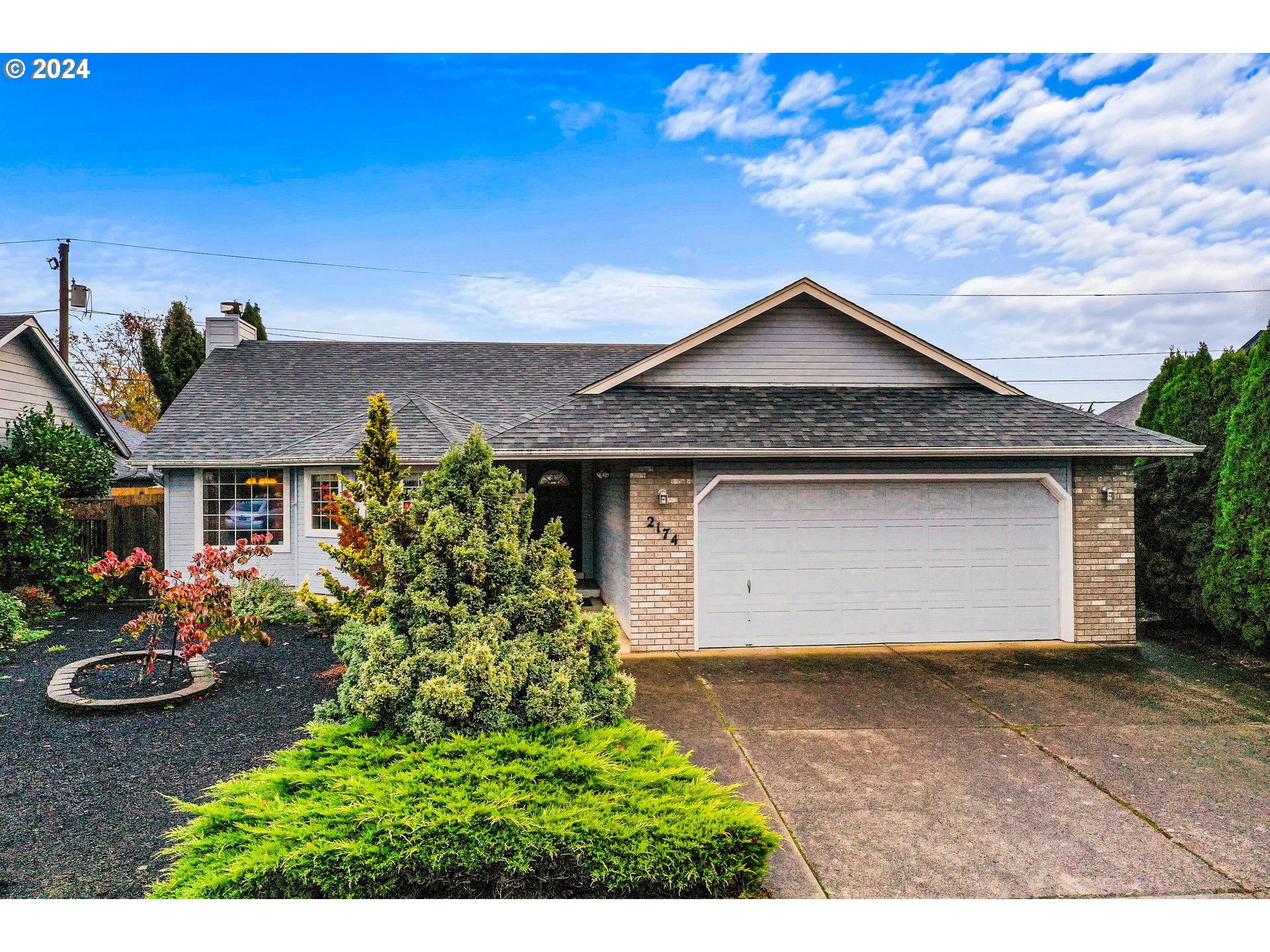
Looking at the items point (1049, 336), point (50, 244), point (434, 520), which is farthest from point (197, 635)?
point (1049, 336)

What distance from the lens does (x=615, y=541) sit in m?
10.4

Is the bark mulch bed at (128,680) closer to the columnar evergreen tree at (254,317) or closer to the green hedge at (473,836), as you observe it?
the green hedge at (473,836)

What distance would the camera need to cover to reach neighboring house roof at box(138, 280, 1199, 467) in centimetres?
864

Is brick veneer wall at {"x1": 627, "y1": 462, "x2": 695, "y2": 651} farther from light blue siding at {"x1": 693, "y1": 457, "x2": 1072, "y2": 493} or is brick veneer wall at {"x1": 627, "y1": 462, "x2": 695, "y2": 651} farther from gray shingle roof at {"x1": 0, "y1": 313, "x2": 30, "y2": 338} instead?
gray shingle roof at {"x1": 0, "y1": 313, "x2": 30, "y2": 338}

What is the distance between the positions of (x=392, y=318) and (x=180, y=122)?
18.3m

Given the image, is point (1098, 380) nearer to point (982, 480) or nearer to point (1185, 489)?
point (1185, 489)

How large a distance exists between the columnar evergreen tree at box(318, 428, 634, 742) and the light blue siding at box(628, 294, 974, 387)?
17.5 ft

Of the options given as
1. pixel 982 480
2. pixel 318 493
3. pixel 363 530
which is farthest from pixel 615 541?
pixel 318 493

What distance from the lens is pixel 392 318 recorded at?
27.2 m

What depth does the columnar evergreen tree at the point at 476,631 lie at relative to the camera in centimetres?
438

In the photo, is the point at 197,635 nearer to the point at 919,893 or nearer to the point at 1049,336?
the point at 919,893

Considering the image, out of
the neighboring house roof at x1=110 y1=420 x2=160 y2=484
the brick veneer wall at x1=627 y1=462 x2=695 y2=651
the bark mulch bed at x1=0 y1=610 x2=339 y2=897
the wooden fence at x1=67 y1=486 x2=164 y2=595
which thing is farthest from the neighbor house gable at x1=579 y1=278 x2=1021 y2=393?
the neighboring house roof at x1=110 y1=420 x2=160 y2=484

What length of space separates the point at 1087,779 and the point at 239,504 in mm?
12533

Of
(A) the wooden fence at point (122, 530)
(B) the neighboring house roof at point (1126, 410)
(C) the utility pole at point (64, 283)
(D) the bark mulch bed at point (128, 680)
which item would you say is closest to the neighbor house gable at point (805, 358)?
(D) the bark mulch bed at point (128, 680)
